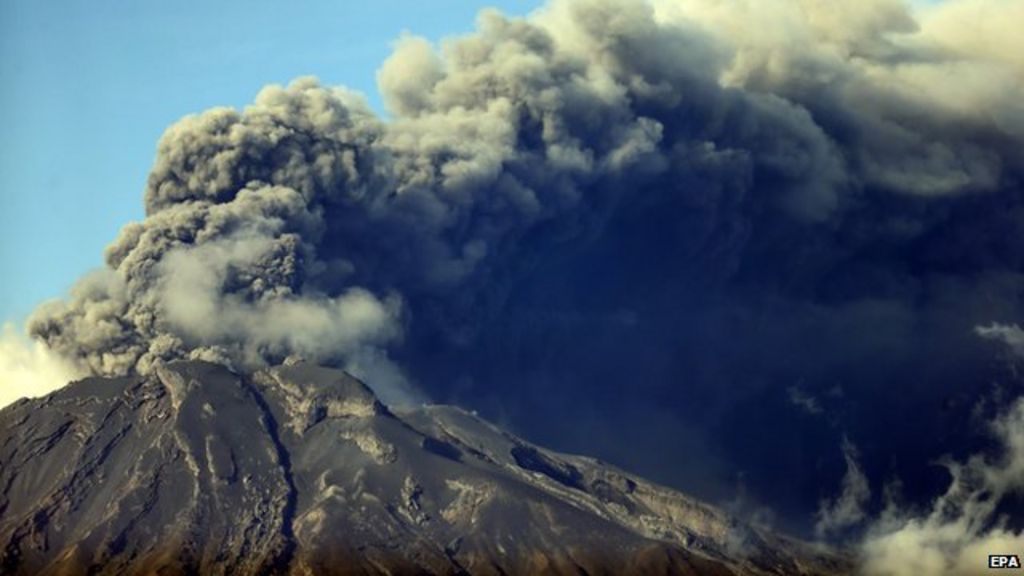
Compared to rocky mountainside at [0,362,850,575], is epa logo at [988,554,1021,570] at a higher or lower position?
higher

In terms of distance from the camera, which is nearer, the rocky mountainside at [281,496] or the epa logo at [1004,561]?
the rocky mountainside at [281,496]

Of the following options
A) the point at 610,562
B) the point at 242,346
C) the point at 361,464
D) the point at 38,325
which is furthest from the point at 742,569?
the point at 38,325

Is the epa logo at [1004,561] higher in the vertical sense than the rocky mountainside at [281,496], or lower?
higher

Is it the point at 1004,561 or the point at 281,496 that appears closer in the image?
the point at 281,496

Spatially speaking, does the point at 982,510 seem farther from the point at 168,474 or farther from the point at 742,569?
the point at 168,474
